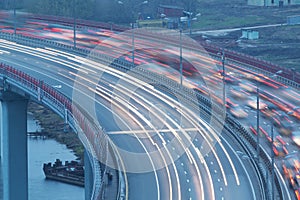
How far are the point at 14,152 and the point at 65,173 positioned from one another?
6332mm

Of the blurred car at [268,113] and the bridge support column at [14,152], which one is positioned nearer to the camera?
the bridge support column at [14,152]

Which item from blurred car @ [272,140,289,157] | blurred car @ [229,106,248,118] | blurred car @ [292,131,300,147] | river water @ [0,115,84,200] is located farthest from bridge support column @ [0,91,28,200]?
blurred car @ [292,131,300,147]

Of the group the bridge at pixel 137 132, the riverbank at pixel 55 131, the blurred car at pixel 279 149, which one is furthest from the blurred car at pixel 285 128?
the riverbank at pixel 55 131

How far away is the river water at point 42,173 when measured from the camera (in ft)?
149

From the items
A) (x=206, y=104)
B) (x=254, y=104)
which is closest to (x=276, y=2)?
(x=254, y=104)

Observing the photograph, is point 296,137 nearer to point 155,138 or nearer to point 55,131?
point 155,138

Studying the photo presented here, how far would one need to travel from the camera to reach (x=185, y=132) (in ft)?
125

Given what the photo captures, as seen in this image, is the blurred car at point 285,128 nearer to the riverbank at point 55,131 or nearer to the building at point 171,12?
the riverbank at point 55,131

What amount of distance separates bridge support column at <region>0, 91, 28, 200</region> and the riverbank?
29.7 ft

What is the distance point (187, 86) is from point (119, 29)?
98.8 ft

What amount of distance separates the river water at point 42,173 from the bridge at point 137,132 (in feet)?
11.8

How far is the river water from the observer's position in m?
45.3

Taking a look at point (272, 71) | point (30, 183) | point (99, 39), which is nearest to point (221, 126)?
point (30, 183)

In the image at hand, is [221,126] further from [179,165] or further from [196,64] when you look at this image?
[196,64]
